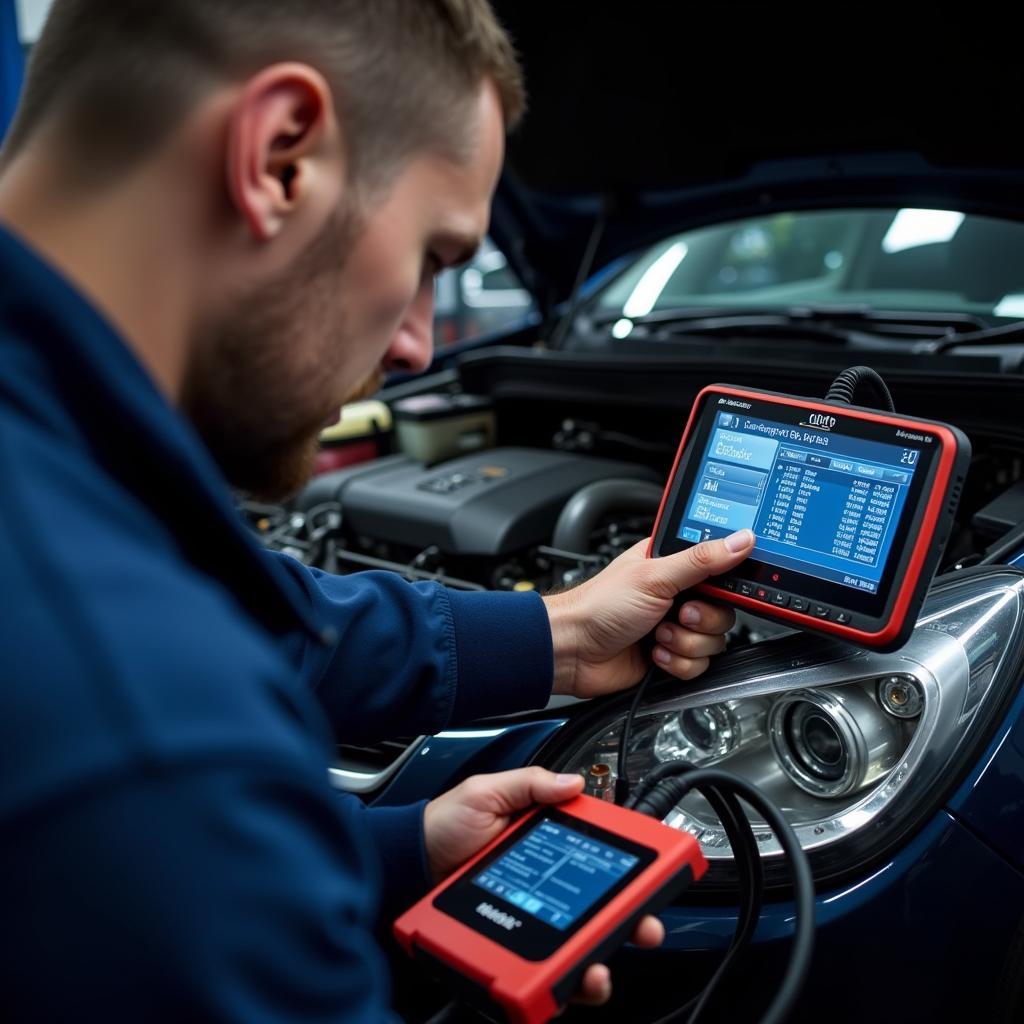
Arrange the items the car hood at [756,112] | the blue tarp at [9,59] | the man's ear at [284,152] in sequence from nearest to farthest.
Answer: the man's ear at [284,152] → the car hood at [756,112] → the blue tarp at [9,59]

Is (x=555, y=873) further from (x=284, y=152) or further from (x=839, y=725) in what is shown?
(x=284, y=152)

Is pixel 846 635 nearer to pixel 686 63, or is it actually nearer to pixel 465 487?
pixel 465 487

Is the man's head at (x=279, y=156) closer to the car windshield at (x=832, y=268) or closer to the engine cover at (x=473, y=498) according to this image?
the engine cover at (x=473, y=498)

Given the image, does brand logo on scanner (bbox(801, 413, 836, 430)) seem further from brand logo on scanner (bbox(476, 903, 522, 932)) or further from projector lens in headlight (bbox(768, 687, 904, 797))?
brand logo on scanner (bbox(476, 903, 522, 932))

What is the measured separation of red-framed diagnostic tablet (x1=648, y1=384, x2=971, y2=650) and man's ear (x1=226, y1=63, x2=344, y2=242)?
56cm

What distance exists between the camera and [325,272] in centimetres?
68

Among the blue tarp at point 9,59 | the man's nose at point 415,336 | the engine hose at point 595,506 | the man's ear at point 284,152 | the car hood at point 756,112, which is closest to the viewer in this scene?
the man's ear at point 284,152

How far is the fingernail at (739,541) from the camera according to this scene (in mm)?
1008

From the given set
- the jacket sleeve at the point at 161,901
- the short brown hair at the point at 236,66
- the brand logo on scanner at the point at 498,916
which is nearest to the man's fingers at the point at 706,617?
the brand logo on scanner at the point at 498,916

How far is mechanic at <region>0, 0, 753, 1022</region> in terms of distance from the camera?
42 centimetres

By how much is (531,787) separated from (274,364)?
46 centimetres

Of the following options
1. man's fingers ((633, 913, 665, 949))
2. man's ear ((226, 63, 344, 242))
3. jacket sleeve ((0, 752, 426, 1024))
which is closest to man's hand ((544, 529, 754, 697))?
man's fingers ((633, 913, 665, 949))

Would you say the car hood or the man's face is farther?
the car hood

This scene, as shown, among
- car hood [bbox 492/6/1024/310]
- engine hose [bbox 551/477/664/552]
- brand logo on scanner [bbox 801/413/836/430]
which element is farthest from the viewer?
car hood [bbox 492/6/1024/310]
